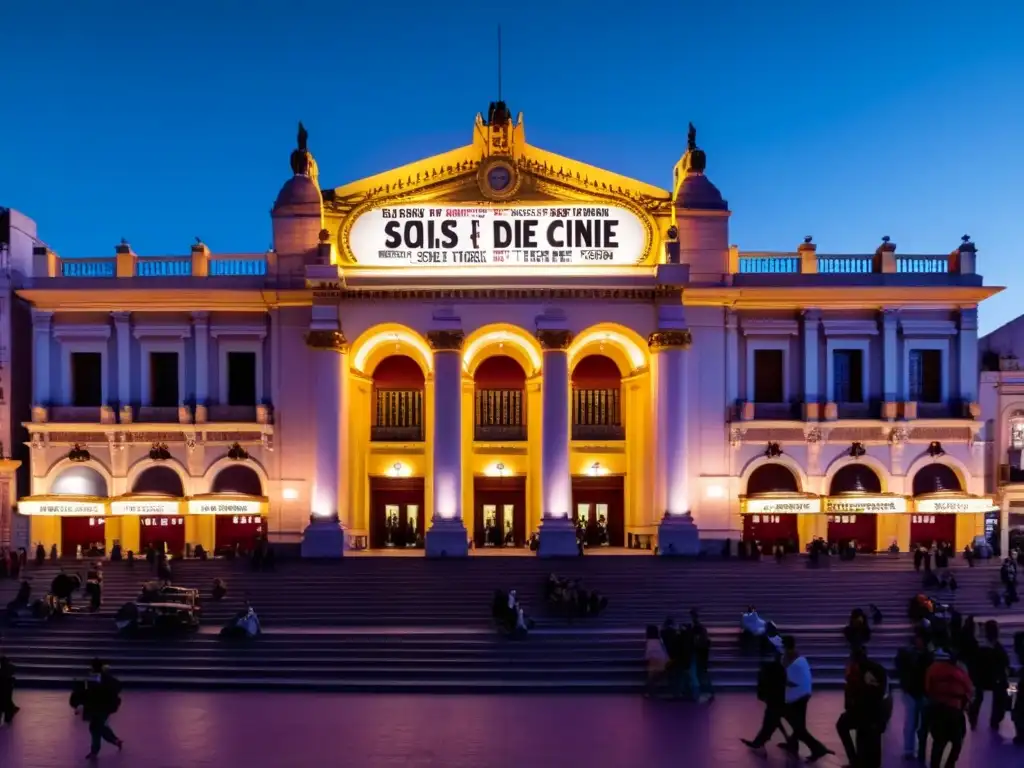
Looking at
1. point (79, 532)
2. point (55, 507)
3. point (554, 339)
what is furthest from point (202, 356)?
point (554, 339)

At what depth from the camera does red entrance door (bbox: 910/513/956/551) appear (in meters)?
39.5

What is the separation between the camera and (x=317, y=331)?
37.2 meters

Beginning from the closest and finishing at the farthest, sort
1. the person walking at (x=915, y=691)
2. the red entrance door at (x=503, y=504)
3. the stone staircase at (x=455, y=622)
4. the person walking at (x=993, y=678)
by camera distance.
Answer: the person walking at (x=915, y=691), the person walking at (x=993, y=678), the stone staircase at (x=455, y=622), the red entrance door at (x=503, y=504)

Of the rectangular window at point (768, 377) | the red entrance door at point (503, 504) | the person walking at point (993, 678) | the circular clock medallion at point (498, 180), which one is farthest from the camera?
the red entrance door at point (503, 504)

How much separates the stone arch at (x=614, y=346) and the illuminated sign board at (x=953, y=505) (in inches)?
470

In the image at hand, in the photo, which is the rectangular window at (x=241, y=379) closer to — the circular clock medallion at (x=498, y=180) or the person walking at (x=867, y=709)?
the circular clock medallion at (x=498, y=180)

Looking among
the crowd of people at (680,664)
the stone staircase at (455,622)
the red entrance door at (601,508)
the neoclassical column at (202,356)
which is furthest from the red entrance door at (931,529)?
the neoclassical column at (202,356)

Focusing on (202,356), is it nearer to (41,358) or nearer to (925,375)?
(41,358)

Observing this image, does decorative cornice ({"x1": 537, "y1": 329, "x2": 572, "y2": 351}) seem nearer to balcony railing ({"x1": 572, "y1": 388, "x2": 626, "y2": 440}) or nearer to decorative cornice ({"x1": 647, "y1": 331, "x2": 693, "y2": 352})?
decorative cornice ({"x1": 647, "y1": 331, "x2": 693, "y2": 352})

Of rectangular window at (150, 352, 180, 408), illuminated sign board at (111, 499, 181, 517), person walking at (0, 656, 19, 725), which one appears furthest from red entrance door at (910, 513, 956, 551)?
person walking at (0, 656, 19, 725)

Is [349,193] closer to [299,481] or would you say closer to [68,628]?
[299,481]

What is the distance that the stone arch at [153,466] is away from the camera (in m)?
39.2

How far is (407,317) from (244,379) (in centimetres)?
731

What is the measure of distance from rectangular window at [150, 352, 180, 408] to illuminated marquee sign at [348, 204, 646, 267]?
915 cm
